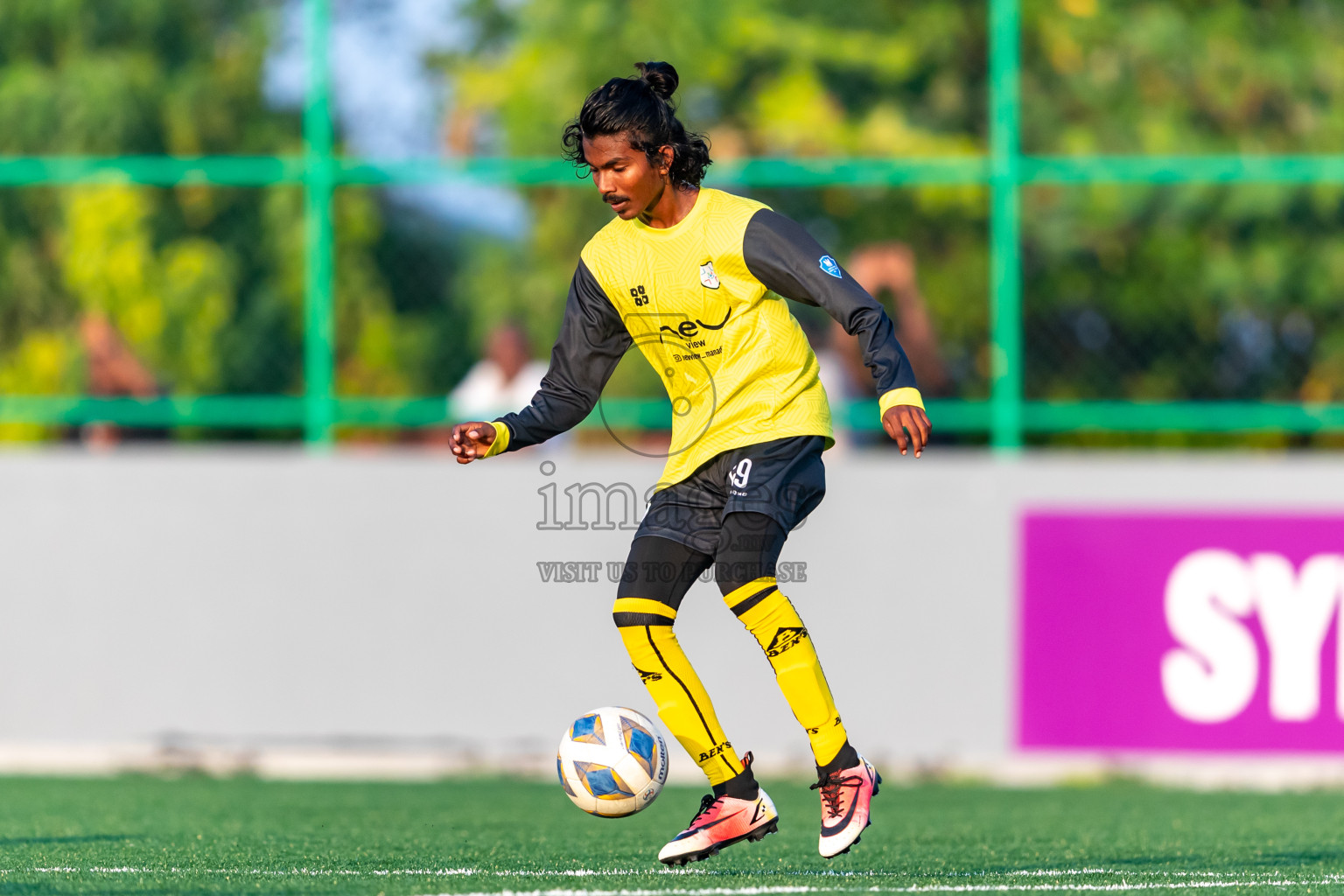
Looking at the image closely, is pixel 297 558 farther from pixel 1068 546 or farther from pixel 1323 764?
→ pixel 1323 764

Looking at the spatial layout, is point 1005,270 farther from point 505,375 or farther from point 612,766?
point 612,766

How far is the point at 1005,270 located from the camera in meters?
8.30

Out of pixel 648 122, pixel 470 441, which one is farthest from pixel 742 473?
pixel 648 122

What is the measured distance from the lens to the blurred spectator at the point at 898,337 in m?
9.21

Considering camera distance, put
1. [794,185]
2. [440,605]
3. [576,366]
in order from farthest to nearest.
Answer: [794,185], [440,605], [576,366]

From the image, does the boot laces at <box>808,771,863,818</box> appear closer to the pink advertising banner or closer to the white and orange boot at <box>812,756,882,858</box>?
the white and orange boot at <box>812,756,882,858</box>

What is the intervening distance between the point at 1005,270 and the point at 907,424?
4.25 m

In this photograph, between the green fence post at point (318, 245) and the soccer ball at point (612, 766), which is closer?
the soccer ball at point (612, 766)

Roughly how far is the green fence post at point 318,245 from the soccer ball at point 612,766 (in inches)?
154

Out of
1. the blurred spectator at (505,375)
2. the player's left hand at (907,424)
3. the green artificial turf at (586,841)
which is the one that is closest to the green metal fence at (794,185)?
the blurred spectator at (505,375)

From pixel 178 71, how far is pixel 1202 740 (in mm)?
8458

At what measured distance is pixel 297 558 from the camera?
27.0 ft

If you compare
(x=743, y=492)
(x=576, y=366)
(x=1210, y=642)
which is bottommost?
(x=1210, y=642)

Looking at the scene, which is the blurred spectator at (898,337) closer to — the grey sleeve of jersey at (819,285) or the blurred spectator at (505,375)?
the blurred spectator at (505,375)
